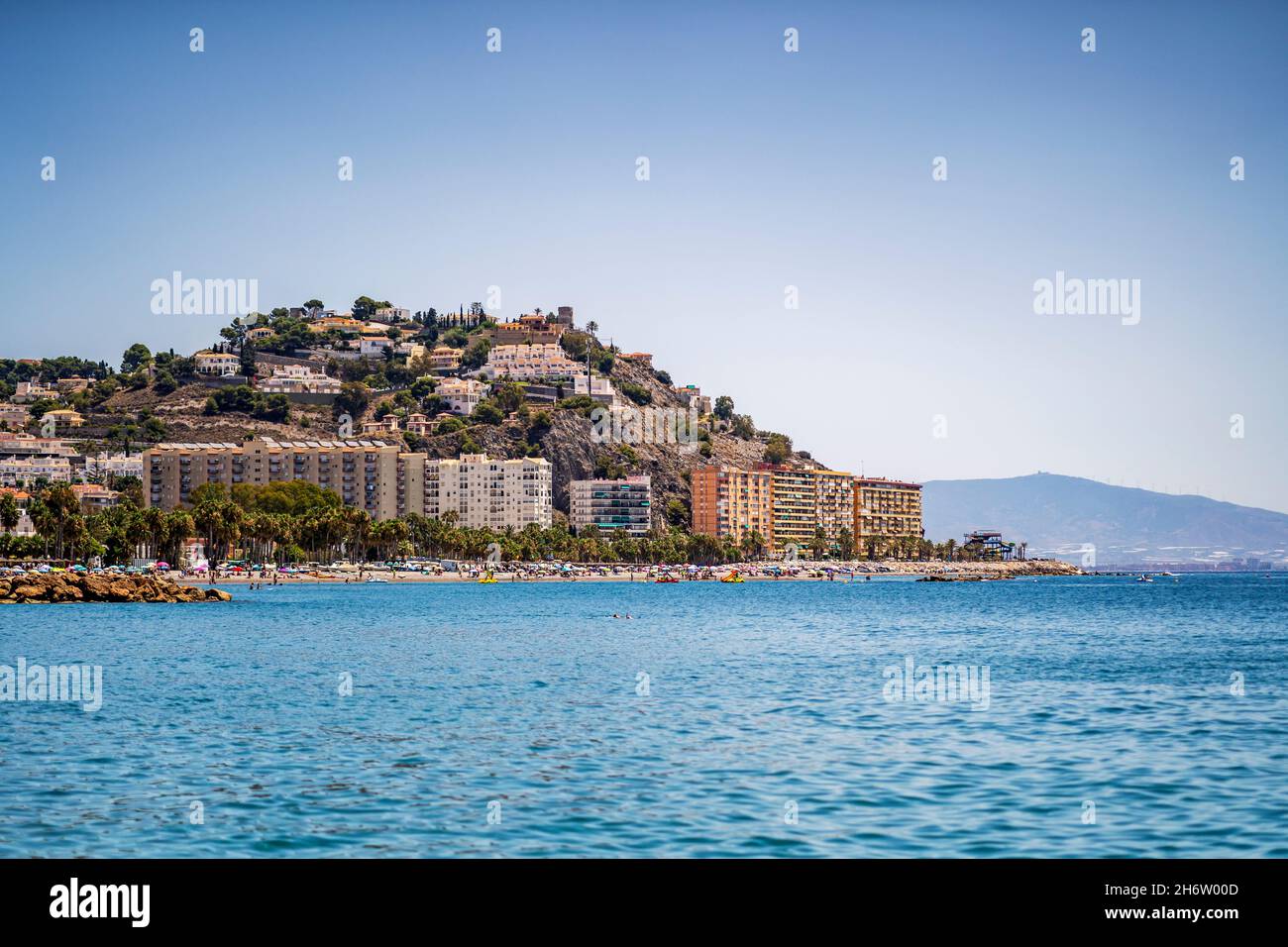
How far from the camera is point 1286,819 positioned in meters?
18.1

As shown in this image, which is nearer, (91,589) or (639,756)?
(639,756)

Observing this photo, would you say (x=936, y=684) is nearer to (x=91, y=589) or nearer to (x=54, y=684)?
(x=54, y=684)

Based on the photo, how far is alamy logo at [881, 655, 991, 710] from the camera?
3269 centimetres

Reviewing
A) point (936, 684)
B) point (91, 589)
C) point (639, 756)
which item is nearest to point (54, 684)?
point (639, 756)
